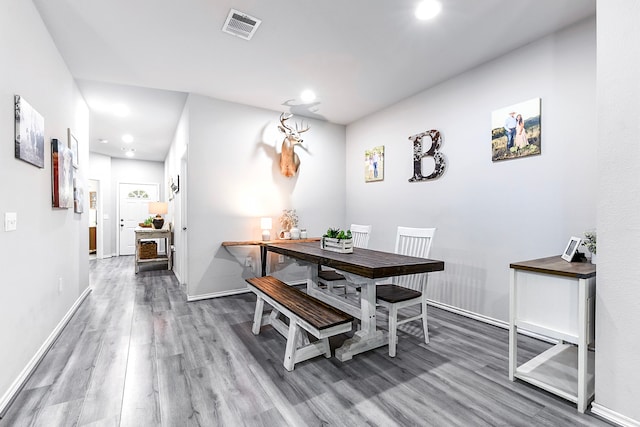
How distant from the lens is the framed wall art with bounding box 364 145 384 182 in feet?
14.2

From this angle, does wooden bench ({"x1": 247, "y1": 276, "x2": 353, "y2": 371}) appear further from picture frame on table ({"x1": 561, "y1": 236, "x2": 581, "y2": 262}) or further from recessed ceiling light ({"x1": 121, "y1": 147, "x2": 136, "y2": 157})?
recessed ceiling light ({"x1": 121, "y1": 147, "x2": 136, "y2": 157})

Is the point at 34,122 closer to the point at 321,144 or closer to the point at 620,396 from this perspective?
the point at 321,144

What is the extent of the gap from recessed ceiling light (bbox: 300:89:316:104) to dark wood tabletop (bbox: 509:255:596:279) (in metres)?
2.98

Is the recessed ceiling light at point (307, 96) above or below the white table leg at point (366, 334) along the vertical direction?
above

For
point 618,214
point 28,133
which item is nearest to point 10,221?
point 28,133

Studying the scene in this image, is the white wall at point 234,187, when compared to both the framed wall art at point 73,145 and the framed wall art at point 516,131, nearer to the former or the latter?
the framed wall art at point 73,145

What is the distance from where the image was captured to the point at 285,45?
271cm

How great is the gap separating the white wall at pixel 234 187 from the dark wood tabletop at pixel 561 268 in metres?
3.20

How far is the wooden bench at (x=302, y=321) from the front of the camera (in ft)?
6.25

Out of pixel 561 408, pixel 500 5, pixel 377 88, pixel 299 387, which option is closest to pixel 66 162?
pixel 299 387

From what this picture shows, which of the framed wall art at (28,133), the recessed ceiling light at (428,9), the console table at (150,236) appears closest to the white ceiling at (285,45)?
the recessed ceiling light at (428,9)

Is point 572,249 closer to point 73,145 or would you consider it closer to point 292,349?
point 292,349

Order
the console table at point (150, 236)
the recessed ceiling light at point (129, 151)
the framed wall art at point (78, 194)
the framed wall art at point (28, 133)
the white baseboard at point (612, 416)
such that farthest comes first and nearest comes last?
1. the recessed ceiling light at point (129, 151)
2. the console table at point (150, 236)
3. the framed wall art at point (78, 194)
4. the framed wall art at point (28, 133)
5. the white baseboard at point (612, 416)

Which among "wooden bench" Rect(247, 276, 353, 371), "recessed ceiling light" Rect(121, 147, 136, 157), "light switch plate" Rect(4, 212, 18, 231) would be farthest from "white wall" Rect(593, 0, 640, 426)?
"recessed ceiling light" Rect(121, 147, 136, 157)
